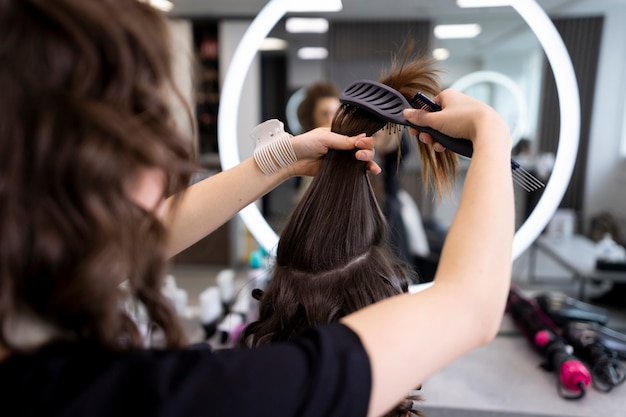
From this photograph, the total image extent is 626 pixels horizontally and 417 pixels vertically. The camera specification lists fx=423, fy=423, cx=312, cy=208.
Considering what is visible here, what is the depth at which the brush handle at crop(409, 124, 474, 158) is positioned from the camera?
452 millimetres

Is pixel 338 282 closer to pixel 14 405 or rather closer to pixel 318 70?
pixel 14 405

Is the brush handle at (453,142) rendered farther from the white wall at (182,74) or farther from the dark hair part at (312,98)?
the dark hair part at (312,98)

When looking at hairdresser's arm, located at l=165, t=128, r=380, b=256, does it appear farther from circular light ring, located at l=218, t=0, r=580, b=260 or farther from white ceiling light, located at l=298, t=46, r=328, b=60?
white ceiling light, located at l=298, t=46, r=328, b=60

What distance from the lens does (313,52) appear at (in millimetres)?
3354

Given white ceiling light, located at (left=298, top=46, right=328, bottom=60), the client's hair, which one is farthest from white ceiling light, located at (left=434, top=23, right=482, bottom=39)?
the client's hair

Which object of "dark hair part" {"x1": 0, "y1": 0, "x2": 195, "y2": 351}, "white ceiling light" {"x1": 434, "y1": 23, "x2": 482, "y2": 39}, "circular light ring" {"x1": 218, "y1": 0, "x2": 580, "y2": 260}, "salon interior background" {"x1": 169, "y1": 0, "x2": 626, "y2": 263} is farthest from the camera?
"white ceiling light" {"x1": 434, "y1": 23, "x2": 482, "y2": 39}

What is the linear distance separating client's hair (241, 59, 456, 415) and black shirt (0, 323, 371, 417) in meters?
0.24

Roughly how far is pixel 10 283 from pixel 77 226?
0.18 feet

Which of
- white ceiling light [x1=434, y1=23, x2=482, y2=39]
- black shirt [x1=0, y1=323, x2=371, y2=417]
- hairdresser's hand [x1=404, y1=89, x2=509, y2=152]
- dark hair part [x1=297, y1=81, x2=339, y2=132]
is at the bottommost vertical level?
black shirt [x1=0, y1=323, x2=371, y2=417]

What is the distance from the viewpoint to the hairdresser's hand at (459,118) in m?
0.40

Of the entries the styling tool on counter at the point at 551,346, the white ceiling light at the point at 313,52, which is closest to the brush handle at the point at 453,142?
the styling tool on counter at the point at 551,346

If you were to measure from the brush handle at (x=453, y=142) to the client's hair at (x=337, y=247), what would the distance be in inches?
4.0

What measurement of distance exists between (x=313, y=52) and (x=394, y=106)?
304 centimetres

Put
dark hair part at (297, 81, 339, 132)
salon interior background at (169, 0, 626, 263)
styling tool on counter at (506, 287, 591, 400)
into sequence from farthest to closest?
salon interior background at (169, 0, 626, 263), dark hair part at (297, 81, 339, 132), styling tool on counter at (506, 287, 591, 400)
